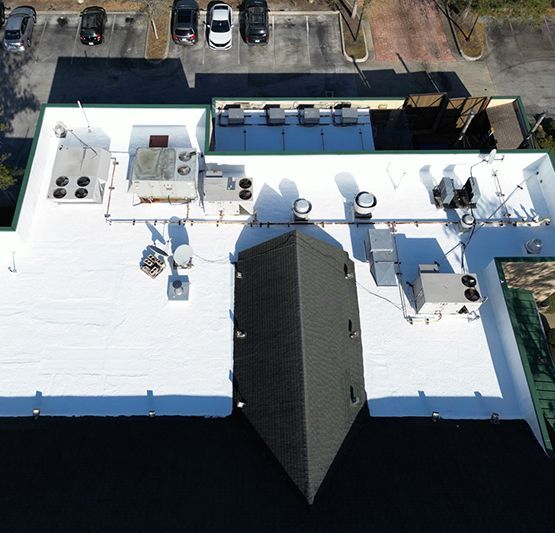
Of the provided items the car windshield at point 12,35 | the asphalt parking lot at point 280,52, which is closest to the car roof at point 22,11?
the car windshield at point 12,35

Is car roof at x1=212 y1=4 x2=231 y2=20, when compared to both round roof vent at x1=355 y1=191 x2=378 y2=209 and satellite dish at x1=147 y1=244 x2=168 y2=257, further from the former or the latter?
satellite dish at x1=147 y1=244 x2=168 y2=257

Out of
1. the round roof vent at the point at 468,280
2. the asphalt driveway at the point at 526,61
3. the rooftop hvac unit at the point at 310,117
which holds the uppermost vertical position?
the asphalt driveway at the point at 526,61

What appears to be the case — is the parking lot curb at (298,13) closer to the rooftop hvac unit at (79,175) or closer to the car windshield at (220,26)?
the car windshield at (220,26)

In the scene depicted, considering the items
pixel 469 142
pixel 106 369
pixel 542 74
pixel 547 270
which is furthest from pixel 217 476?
pixel 542 74

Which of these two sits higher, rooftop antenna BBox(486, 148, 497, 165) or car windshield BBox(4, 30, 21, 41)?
car windshield BBox(4, 30, 21, 41)

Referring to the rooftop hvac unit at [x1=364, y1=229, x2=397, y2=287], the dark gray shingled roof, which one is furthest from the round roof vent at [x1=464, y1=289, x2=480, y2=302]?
the dark gray shingled roof

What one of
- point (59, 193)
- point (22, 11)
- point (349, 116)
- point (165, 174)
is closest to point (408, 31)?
point (349, 116)

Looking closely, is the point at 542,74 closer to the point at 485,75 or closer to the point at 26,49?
the point at 485,75
